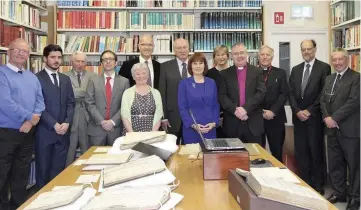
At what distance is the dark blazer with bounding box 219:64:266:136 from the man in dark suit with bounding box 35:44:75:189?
1.54 m

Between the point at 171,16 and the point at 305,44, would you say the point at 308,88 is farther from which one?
the point at 171,16

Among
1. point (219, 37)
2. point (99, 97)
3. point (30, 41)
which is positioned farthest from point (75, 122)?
point (219, 37)

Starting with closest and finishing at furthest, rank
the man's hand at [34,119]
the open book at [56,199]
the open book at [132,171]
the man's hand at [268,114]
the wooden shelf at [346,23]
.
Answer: the open book at [56,199] < the open book at [132,171] < the man's hand at [34,119] < the man's hand at [268,114] < the wooden shelf at [346,23]

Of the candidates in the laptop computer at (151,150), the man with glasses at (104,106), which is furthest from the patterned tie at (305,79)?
the laptop computer at (151,150)

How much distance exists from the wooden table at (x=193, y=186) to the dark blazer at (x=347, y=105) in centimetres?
147

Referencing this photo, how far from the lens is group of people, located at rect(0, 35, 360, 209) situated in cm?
305

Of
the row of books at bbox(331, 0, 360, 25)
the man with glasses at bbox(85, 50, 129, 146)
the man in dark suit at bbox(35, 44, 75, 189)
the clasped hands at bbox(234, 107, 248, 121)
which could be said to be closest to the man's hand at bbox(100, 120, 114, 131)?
the man with glasses at bbox(85, 50, 129, 146)

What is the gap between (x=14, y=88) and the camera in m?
2.93

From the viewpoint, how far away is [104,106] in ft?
11.5

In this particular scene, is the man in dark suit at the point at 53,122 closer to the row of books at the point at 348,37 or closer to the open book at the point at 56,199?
the open book at the point at 56,199

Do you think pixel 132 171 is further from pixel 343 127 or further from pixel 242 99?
pixel 343 127

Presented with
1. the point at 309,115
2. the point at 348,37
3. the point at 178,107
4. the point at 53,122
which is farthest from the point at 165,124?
the point at 348,37

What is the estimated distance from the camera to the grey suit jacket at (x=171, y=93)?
11.6 ft

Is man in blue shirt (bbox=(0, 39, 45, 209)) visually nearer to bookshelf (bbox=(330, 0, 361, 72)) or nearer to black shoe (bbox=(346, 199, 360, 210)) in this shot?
black shoe (bbox=(346, 199, 360, 210))
